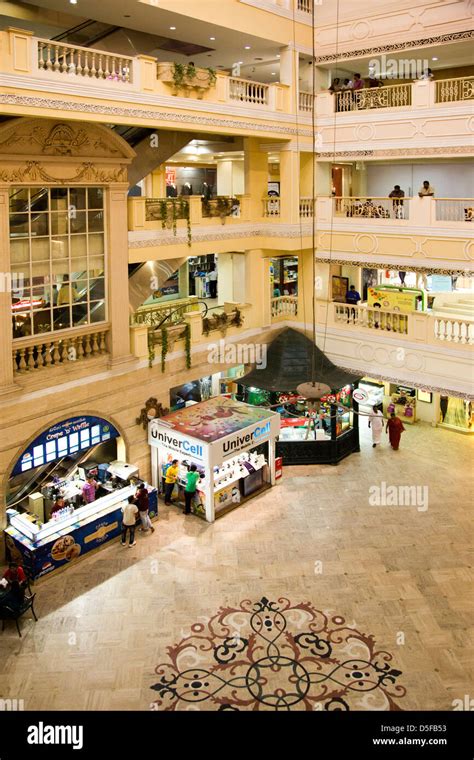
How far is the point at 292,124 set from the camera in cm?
1700

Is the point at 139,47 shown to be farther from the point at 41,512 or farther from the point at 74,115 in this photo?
the point at 41,512

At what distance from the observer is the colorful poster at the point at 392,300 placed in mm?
16312

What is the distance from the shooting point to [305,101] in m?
17.4

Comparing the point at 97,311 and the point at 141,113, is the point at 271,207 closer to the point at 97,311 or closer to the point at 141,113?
the point at 141,113

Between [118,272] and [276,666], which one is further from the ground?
[118,272]

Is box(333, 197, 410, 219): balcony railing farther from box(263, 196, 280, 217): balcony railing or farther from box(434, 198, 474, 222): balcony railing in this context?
box(263, 196, 280, 217): balcony railing

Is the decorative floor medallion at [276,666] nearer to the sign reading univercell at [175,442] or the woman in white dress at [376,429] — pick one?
the sign reading univercell at [175,442]

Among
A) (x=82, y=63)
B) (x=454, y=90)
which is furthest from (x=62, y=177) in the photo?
(x=454, y=90)

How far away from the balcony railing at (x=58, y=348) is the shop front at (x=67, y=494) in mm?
1276

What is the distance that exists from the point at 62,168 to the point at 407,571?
10.2 meters

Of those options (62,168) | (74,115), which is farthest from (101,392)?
(74,115)

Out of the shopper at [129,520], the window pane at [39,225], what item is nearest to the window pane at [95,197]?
the window pane at [39,225]

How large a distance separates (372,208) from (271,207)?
8.73 feet

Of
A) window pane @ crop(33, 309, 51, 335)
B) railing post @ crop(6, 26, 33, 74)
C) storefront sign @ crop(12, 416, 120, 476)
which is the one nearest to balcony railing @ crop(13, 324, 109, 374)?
window pane @ crop(33, 309, 51, 335)
